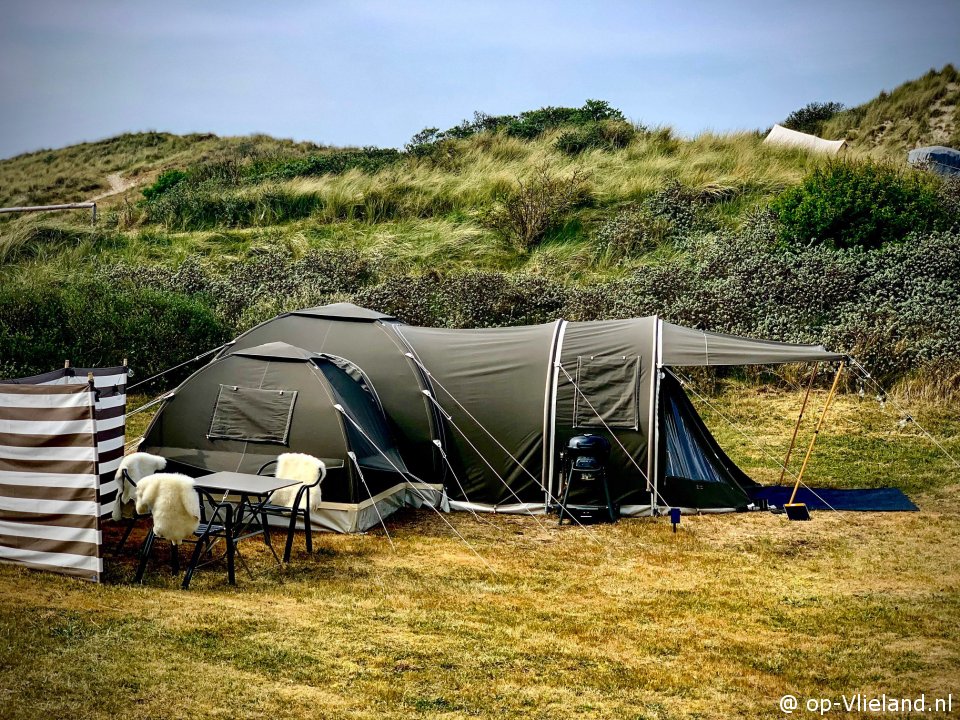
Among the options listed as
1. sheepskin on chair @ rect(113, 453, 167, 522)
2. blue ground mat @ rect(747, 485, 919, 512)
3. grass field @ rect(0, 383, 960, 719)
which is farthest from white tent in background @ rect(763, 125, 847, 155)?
sheepskin on chair @ rect(113, 453, 167, 522)

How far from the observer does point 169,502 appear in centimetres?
689

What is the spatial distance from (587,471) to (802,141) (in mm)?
18257

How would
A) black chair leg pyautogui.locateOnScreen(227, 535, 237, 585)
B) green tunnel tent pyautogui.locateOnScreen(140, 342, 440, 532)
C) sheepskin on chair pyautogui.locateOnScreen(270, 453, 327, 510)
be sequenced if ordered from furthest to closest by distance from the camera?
1. green tunnel tent pyautogui.locateOnScreen(140, 342, 440, 532)
2. sheepskin on chair pyautogui.locateOnScreen(270, 453, 327, 510)
3. black chair leg pyautogui.locateOnScreen(227, 535, 237, 585)

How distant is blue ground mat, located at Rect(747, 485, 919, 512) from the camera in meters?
9.77

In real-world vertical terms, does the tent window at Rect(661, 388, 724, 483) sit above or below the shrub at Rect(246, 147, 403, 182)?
below

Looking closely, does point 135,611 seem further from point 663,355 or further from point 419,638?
point 663,355

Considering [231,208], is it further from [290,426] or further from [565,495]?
[565,495]

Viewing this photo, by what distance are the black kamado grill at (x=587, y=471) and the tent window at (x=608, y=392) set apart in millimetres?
247

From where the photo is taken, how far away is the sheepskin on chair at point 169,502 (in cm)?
689

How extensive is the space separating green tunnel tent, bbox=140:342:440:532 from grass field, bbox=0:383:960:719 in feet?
1.37

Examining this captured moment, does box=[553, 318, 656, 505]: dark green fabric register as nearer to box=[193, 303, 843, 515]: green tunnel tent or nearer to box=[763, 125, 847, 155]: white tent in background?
box=[193, 303, 843, 515]: green tunnel tent

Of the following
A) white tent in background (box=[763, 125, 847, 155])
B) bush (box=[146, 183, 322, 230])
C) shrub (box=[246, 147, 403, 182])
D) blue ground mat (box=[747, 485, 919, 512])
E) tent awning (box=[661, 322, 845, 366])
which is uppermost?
white tent in background (box=[763, 125, 847, 155])

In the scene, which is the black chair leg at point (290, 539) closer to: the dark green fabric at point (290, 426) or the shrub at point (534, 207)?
the dark green fabric at point (290, 426)

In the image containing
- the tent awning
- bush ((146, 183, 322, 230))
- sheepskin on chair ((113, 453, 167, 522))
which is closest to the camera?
sheepskin on chair ((113, 453, 167, 522))
